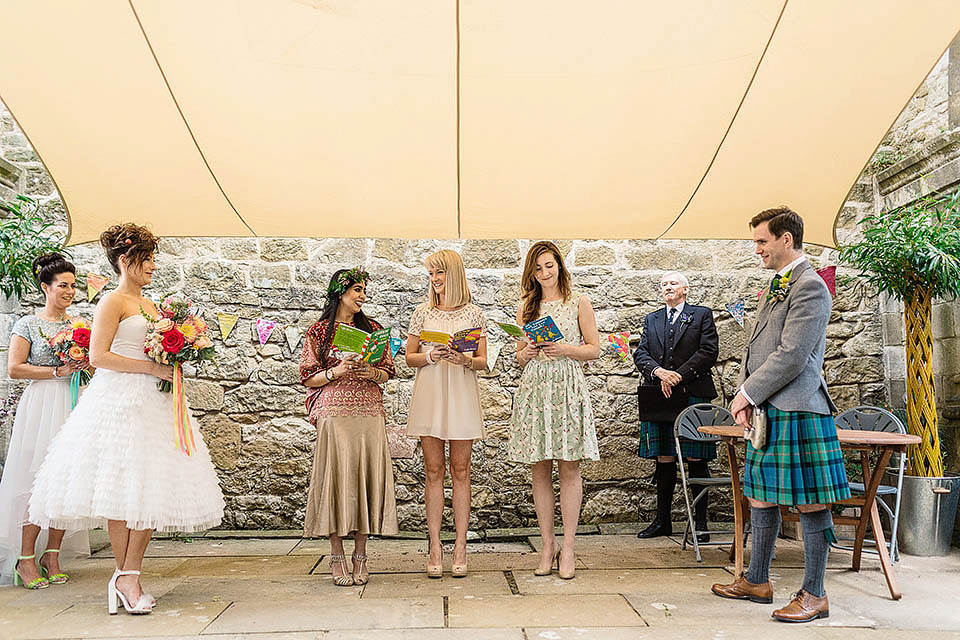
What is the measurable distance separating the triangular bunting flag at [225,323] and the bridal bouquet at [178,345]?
1873 mm

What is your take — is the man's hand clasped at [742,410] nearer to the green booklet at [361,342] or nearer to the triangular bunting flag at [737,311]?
the green booklet at [361,342]

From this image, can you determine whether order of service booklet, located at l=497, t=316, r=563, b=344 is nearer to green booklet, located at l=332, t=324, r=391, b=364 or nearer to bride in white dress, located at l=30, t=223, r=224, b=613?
green booklet, located at l=332, t=324, r=391, b=364

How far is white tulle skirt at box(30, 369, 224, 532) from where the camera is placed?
3025 millimetres

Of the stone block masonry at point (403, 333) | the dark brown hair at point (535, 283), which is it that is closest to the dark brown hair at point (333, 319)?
the dark brown hair at point (535, 283)

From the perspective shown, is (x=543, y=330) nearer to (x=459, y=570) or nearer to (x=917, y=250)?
(x=459, y=570)

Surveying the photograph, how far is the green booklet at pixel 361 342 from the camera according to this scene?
347 cm

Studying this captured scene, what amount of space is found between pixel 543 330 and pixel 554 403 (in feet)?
1.24

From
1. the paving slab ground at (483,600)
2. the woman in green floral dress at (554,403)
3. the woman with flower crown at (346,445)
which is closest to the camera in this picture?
the paving slab ground at (483,600)

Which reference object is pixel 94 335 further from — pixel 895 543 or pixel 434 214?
pixel 895 543

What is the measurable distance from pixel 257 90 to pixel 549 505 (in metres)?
2.27

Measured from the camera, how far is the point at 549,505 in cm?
379

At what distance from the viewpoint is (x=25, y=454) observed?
3.81 m

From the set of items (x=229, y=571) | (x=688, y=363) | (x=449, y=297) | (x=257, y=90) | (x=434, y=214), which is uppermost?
(x=257, y=90)

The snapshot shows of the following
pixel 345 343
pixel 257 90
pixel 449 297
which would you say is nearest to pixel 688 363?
pixel 449 297
